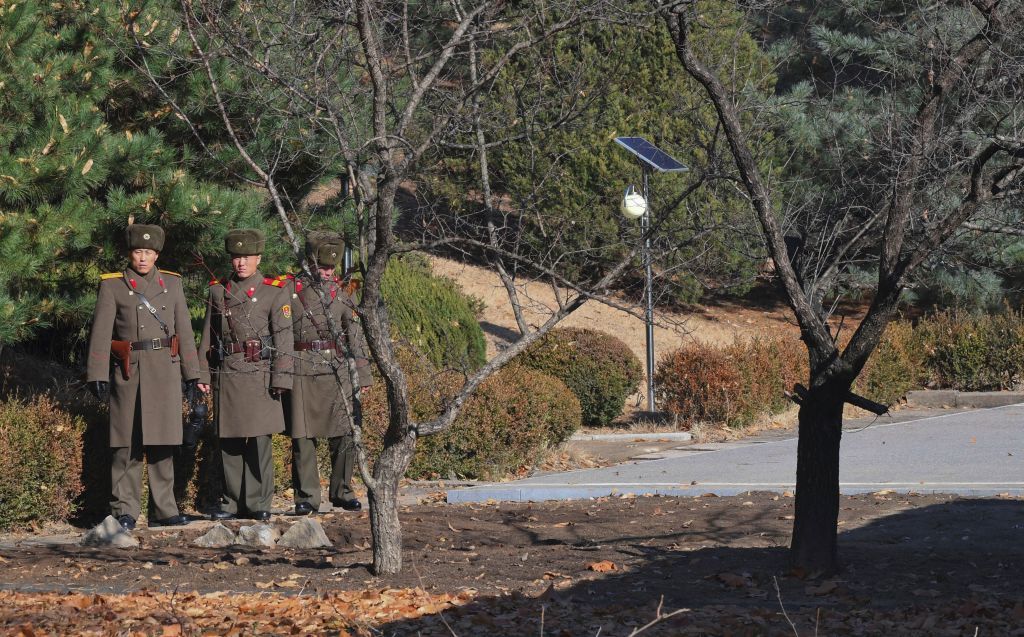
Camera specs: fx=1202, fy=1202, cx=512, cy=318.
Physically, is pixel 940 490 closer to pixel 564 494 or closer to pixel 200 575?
pixel 564 494

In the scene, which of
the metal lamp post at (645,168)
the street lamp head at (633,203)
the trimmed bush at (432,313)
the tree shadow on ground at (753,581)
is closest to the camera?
the tree shadow on ground at (753,581)

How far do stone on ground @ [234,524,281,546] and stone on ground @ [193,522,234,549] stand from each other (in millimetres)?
51

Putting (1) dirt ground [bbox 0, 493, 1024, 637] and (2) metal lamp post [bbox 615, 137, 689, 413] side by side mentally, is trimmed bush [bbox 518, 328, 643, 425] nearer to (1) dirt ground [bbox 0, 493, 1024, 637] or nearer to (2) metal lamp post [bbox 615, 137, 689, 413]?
(2) metal lamp post [bbox 615, 137, 689, 413]

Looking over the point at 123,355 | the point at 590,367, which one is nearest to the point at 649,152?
the point at 590,367

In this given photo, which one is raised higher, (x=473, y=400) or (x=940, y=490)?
(x=473, y=400)

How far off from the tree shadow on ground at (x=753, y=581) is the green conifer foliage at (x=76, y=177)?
12.8 ft

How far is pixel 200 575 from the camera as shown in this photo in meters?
6.27

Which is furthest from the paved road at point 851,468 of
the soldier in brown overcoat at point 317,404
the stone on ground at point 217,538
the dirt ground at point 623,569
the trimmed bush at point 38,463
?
the trimmed bush at point 38,463

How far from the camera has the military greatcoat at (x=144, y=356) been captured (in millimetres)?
7961

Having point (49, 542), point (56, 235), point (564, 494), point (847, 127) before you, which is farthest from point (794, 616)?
point (847, 127)

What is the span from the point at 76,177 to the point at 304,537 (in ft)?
11.1

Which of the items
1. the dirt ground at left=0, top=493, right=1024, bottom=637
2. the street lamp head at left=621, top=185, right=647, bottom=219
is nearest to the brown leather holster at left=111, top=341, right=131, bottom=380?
the dirt ground at left=0, top=493, right=1024, bottom=637

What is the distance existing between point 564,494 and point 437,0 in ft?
12.4

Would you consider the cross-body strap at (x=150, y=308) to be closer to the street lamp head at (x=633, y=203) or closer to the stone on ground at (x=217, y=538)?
the stone on ground at (x=217, y=538)
